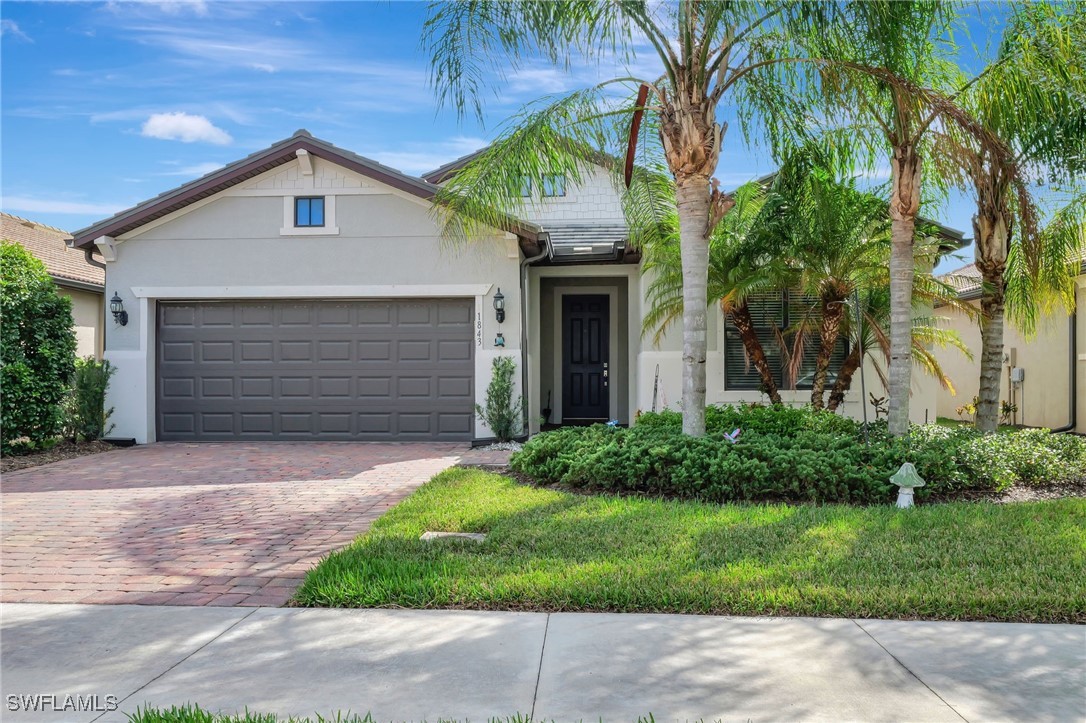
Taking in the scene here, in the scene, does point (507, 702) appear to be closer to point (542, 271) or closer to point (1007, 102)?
point (1007, 102)

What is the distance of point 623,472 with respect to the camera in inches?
295

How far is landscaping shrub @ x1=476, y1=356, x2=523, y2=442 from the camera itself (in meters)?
12.0

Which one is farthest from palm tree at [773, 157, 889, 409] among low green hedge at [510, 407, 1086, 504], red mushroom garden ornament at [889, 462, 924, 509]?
red mushroom garden ornament at [889, 462, 924, 509]

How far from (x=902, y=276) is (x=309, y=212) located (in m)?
8.98

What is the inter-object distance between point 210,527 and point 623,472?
3.80 metres

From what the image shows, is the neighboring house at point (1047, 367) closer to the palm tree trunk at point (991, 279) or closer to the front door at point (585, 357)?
the palm tree trunk at point (991, 279)

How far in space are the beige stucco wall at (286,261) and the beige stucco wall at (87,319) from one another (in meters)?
4.89

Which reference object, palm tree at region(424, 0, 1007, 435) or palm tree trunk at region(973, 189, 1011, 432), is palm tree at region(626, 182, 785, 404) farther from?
palm tree trunk at region(973, 189, 1011, 432)

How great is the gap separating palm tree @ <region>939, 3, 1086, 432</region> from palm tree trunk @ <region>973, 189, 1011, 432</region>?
0.04 feet

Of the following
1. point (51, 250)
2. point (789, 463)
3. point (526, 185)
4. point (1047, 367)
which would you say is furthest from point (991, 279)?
point (51, 250)

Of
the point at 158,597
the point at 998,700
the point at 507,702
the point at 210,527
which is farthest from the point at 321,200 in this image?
the point at 998,700

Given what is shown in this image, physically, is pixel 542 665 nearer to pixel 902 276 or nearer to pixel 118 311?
pixel 902 276

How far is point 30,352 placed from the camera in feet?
36.9

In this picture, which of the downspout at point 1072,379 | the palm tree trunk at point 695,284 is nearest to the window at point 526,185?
the palm tree trunk at point 695,284
